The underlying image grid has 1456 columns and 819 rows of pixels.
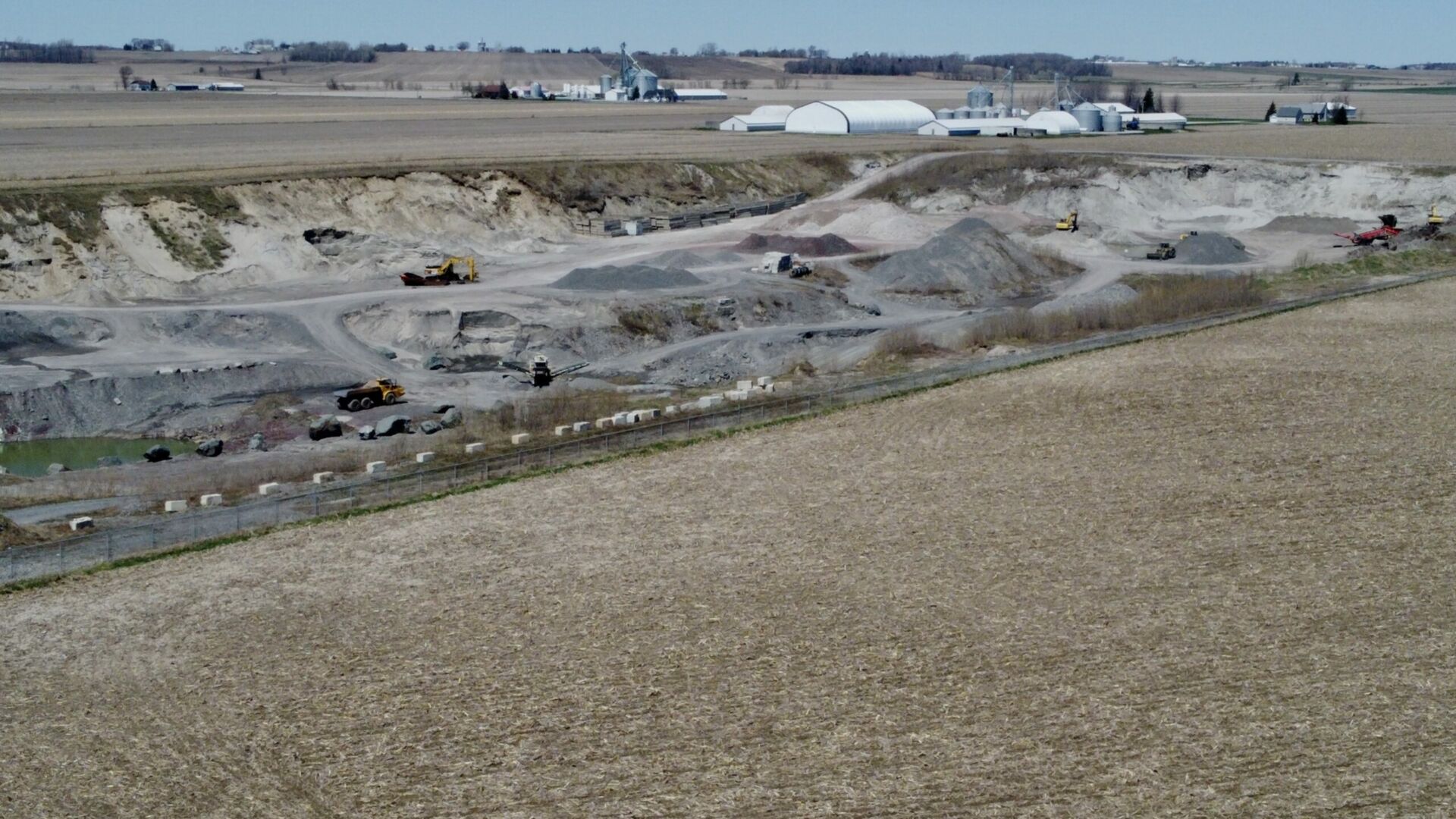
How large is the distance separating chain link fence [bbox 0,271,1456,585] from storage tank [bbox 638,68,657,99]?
138876 mm

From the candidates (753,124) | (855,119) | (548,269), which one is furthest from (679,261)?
(753,124)

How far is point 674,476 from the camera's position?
32.9 m

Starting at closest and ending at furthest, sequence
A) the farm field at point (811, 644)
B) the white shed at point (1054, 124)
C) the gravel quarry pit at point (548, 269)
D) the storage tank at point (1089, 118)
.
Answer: the farm field at point (811, 644) → the gravel quarry pit at point (548, 269) → the white shed at point (1054, 124) → the storage tank at point (1089, 118)

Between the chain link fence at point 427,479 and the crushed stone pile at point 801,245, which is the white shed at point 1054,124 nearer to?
the crushed stone pile at point 801,245

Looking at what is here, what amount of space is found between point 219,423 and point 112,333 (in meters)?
9.78

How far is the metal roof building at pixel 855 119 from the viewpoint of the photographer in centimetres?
11956

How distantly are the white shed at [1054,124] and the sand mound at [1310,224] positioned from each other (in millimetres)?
40902

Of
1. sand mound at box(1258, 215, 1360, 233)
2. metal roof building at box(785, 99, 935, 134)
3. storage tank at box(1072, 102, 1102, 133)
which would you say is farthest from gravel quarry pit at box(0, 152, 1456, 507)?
storage tank at box(1072, 102, 1102, 133)

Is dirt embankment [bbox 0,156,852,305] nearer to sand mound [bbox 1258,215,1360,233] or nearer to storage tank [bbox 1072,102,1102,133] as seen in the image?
sand mound [bbox 1258,215,1360,233]

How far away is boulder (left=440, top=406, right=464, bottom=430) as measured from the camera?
4050 centimetres

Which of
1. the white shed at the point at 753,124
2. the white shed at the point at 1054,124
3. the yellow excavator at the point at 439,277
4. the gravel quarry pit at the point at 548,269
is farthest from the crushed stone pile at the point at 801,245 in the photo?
the white shed at the point at 1054,124

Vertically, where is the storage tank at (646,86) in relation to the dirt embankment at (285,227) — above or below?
above

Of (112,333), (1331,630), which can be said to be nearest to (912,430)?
→ (1331,630)

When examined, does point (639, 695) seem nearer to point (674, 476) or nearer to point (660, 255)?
point (674, 476)
